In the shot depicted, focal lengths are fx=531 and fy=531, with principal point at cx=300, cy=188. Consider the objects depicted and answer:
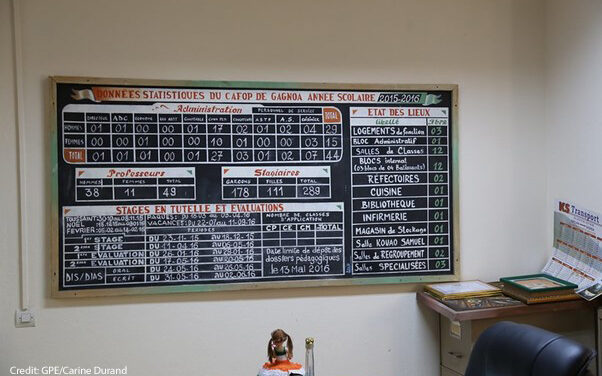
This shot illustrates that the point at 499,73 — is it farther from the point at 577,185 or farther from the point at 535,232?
the point at 535,232

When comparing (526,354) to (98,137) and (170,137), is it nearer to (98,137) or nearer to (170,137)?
(170,137)

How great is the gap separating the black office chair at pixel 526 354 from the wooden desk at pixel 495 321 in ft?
1.82

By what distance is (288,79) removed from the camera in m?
2.77

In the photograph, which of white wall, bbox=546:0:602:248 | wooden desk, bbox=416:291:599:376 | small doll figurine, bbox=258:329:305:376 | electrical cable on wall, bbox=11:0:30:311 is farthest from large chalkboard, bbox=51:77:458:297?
small doll figurine, bbox=258:329:305:376

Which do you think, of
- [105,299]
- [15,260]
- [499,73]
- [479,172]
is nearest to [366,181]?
[479,172]

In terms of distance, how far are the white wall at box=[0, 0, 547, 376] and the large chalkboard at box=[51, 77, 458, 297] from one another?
90 mm

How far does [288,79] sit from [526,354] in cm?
172

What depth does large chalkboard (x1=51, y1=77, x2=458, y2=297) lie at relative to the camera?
2.60m

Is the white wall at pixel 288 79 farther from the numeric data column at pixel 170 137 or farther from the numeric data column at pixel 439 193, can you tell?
the numeric data column at pixel 170 137

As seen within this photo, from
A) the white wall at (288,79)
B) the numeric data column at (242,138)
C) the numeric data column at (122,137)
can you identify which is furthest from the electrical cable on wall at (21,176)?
the numeric data column at (242,138)

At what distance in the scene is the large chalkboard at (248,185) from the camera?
2.60 meters

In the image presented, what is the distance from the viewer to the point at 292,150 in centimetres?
276

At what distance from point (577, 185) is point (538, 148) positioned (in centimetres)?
32

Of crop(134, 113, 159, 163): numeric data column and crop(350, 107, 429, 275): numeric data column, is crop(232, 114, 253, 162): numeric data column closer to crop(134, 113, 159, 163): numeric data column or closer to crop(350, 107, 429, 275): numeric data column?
crop(134, 113, 159, 163): numeric data column
